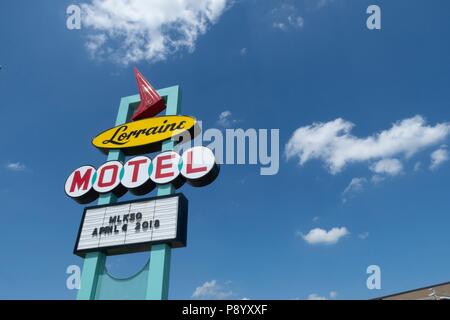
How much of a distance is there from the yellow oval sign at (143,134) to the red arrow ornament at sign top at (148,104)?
496mm

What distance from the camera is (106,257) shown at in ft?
46.7

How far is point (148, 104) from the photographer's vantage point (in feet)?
57.3

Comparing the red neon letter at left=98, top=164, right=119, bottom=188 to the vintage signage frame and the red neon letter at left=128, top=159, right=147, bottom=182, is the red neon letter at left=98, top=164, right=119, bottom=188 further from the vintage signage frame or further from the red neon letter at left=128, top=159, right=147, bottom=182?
the vintage signage frame

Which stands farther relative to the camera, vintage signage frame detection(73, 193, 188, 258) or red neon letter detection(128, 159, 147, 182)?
red neon letter detection(128, 159, 147, 182)

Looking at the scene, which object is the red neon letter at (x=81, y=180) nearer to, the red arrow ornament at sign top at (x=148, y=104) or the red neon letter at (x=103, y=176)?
the red neon letter at (x=103, y=176)

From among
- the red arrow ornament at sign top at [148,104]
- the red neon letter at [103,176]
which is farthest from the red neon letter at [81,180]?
the red arrow ornament at sign top at [148,104]

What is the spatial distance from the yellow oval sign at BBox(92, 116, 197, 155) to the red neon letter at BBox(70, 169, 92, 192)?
146 cm

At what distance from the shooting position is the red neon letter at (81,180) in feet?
51.7

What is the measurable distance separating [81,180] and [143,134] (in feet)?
11.0

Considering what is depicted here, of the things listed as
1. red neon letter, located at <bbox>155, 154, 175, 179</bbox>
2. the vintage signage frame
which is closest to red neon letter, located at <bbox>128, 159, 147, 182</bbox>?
red neon letter, located at <bbox>155, 154, 175, 179</bbox>

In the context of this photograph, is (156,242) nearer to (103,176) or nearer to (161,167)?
(161,167)

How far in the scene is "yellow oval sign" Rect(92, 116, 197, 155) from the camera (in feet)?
52.6
